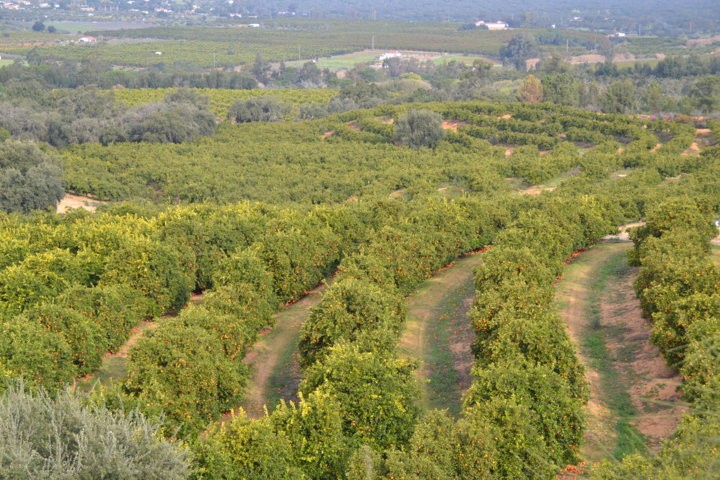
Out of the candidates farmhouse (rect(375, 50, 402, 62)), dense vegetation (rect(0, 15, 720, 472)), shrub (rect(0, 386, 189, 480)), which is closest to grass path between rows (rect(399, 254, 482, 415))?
dense vegetation (rect(0, 15, 720, 472))

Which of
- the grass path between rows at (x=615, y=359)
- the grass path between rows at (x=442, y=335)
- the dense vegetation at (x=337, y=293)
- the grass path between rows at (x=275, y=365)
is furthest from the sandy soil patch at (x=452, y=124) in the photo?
the grass path between rows at (x=275, y=365)

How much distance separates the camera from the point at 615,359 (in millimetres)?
23078

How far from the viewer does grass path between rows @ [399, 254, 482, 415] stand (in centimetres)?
2155

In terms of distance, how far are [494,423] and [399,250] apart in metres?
12.6

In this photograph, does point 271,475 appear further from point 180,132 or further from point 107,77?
point 107,77

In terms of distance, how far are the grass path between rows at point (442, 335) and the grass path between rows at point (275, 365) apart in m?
3.46

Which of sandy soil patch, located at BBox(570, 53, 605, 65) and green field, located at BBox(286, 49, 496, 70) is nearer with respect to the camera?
sandy soil patch, located at BBox(570, 53, 605, 65)

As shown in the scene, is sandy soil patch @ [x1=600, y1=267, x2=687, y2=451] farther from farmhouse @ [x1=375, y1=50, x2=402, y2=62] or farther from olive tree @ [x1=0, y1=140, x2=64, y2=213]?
farmhouse @ [x1=375, y1=50, x2=402, y2=62]

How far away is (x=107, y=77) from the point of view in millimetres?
116750

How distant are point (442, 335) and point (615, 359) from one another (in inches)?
210

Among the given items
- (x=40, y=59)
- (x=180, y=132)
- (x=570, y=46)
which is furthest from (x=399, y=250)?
(x=570, y=46)

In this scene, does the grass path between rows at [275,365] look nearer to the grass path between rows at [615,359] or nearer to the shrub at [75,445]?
the shrub at [75,445]

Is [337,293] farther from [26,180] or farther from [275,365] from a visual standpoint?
[26,180]

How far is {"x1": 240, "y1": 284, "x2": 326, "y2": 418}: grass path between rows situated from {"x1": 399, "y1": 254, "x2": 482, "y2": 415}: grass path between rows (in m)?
3.46
